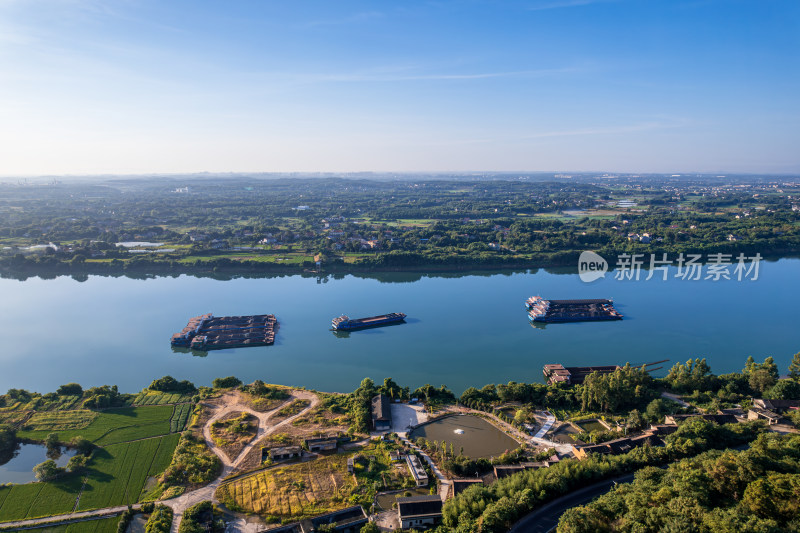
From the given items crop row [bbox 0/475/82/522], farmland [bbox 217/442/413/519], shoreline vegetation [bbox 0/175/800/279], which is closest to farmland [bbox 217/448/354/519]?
farmland [bbox 217/442/413/519]

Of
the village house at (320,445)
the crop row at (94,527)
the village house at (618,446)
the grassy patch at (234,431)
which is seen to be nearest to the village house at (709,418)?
the village house at (618,446)

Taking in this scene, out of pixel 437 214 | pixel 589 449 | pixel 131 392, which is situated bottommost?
pixel 131 392

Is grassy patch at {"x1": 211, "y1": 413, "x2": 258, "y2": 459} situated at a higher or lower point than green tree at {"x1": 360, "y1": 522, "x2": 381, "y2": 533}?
lower

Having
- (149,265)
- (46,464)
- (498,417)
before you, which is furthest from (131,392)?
(149,265)

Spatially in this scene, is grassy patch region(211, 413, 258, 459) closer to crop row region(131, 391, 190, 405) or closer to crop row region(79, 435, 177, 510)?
crop row region(79, 435, 177, 510)

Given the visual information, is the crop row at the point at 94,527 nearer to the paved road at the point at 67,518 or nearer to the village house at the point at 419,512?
the paved road at the point at 67,518

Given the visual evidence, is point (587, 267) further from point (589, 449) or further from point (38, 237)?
point (38, 237)
